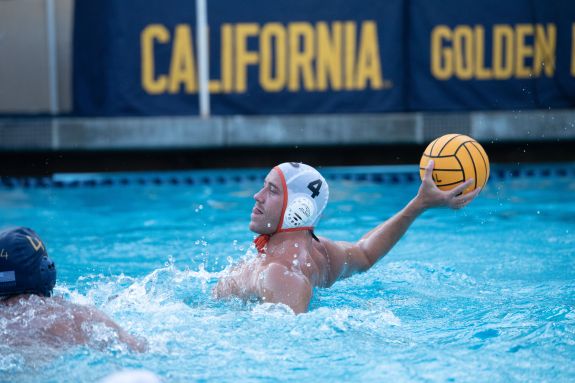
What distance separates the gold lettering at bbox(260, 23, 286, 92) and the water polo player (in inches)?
215

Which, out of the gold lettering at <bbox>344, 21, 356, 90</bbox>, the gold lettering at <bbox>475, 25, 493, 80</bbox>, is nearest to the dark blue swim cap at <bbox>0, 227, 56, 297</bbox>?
the gold lettering at <bbox>344, 21, 356, 90</bbox>

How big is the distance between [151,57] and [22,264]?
557cm

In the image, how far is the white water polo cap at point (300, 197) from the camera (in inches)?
125

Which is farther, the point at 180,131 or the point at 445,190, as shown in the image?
the point at 180,131

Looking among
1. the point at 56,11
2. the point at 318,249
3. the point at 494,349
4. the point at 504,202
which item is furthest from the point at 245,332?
the point at 56,11

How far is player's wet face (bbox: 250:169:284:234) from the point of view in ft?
10.4

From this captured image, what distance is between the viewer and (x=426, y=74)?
7.99 meters

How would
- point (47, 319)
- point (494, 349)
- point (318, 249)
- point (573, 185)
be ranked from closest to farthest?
point (47, 319)
point (494, 349)
point (318, 249)
point (573, 185)

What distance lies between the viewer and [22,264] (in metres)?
2.53

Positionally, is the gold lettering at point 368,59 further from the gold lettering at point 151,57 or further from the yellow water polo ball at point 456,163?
the yellow water polo ball at point 456,163

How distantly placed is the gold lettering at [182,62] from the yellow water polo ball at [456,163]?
4840mm

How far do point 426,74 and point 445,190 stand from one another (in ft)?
16.3

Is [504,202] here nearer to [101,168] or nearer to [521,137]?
[521,137]

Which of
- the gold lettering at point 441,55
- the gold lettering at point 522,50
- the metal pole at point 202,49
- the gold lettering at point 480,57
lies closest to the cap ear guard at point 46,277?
the metal pole at point 202,49
